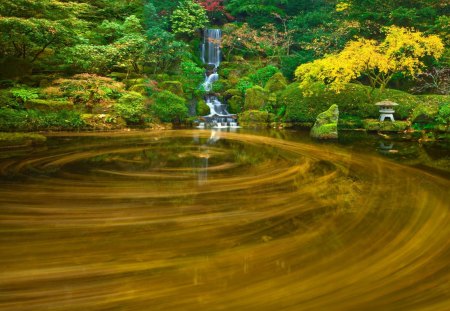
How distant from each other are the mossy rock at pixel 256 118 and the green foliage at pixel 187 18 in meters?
7.25

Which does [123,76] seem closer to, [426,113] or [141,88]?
[141,88]

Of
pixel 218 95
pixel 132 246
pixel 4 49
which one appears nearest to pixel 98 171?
pixel 132 246

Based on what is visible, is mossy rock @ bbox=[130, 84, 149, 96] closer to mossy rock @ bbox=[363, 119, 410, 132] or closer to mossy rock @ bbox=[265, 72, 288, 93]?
mossy rock @ bbox=[265, 72, 288, 93]

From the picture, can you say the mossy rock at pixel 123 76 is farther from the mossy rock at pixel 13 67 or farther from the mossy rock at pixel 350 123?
the mossy rock at pixel 350 123

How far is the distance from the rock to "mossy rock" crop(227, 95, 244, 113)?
5.67 metres

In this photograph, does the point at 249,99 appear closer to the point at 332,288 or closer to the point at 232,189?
the point at 232,189

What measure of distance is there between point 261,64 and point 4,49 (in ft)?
41.7

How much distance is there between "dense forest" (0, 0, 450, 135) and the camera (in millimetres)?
11508

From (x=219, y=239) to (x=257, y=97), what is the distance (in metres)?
13.6

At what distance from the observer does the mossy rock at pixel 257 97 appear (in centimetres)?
1605

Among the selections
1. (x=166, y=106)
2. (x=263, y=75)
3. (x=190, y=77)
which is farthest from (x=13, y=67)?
(x=263, y=75)

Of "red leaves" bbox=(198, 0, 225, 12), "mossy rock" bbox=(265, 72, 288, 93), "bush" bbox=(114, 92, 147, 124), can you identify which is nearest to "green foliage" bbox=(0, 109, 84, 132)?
"bush" bbox=(114, 92, 147, 124)

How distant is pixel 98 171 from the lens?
5.38 metres

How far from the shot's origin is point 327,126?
11.1 meters
